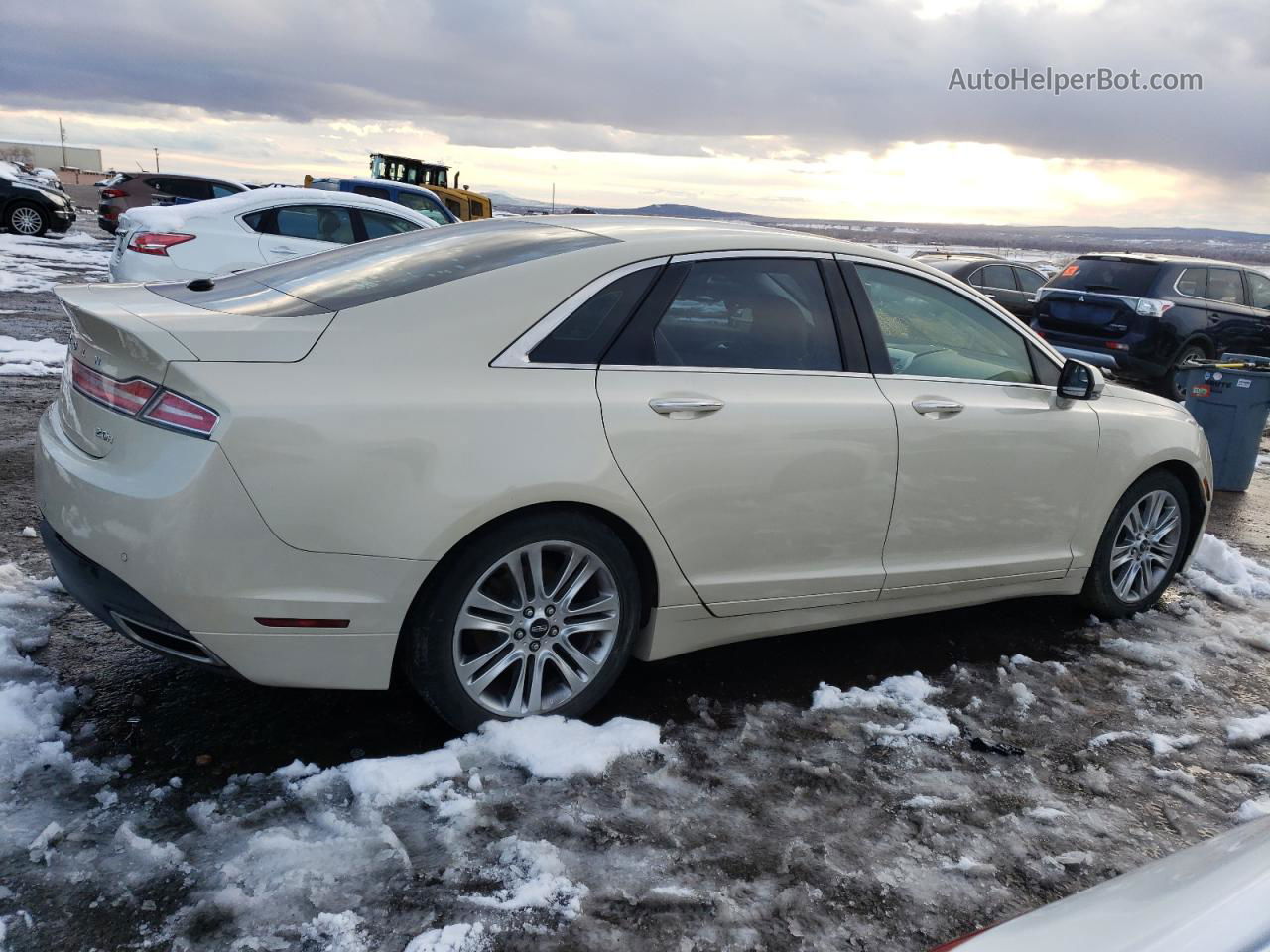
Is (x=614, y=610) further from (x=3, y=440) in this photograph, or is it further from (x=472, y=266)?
(x=3, y=440)

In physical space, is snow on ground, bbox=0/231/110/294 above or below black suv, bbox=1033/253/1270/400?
below

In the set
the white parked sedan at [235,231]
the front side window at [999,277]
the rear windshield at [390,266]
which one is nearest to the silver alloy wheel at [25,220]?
the white parked sedan at [235,231]

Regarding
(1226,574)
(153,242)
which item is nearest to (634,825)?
(1226,574)

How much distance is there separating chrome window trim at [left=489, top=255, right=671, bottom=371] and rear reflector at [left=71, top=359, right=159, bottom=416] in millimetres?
957

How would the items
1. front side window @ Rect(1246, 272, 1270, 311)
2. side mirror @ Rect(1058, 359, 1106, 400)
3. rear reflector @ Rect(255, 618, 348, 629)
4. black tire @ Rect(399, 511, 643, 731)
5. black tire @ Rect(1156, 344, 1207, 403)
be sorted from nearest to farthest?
rear reflector @ Rect(255, 618, 348, 629), black tire @ Rect(399, 511, 643, 731), side mirror @ Rect(1058, 359, 1106, 400), black tire @ Rect(1156, 344, 1207, 403), front side window @ Rect(1246, 272, 1270, 311)

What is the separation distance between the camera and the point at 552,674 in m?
3.53

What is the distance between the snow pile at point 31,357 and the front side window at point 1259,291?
13435 millimetres

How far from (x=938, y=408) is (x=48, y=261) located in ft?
59.5

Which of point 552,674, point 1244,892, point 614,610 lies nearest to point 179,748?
point 552,674

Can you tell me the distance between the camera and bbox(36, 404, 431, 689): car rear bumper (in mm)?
2848

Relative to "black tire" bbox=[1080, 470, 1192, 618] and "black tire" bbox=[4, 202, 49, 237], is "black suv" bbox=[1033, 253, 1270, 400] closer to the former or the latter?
"black tire" bbox=[1080, 470, 1192, 618]

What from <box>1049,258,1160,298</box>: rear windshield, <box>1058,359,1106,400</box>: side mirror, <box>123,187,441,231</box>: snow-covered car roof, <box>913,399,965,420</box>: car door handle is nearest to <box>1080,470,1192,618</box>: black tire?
<box>1058,359,1106,400</box>: side mirror

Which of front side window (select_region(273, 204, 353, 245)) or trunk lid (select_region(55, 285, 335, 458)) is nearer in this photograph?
trunk lid (select_region(55, 285, 335, 458))

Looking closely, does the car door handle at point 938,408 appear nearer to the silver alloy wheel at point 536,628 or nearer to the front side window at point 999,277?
the silver alloy wheel at point 536,628
